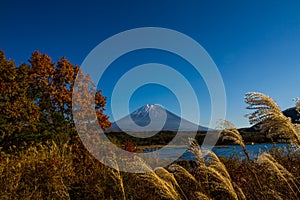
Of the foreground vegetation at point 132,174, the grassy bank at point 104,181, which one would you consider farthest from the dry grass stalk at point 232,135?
the grassy bank at point 104,181

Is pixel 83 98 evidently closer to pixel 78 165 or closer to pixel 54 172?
pixel 78 165

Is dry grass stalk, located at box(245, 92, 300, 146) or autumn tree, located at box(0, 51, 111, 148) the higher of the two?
autumn tree, located at box(0, 51, 111, 148)

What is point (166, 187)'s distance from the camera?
323cm

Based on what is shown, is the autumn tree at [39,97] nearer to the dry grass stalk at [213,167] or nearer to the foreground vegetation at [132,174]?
the foreground vegetation at [132,174]

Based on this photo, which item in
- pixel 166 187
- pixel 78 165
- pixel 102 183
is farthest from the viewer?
pixel 78 165

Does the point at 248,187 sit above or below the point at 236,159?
below

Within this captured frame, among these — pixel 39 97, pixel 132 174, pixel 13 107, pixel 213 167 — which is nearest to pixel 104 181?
pixel 132 174

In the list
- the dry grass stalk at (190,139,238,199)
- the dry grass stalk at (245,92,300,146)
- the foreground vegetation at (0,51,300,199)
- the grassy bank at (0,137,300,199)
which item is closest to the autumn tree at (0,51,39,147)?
the foreground vegetation at (0,51,300,199)

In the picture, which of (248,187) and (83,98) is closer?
(248,187)

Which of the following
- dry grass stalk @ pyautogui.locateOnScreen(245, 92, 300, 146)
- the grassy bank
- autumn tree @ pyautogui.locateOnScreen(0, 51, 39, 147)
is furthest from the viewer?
autumn tree @ pyautogui.locateOnScreen(0, 51, 39, 147)

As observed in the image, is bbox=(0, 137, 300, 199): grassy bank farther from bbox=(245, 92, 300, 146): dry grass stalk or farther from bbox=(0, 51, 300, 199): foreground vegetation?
bbox=(245, 92, 300, 146): dry grass stalk

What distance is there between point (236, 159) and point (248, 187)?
8.95 ft

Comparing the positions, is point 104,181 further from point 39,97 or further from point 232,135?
point 39,97

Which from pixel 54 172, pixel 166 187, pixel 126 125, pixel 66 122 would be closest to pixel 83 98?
pixel 66 122
